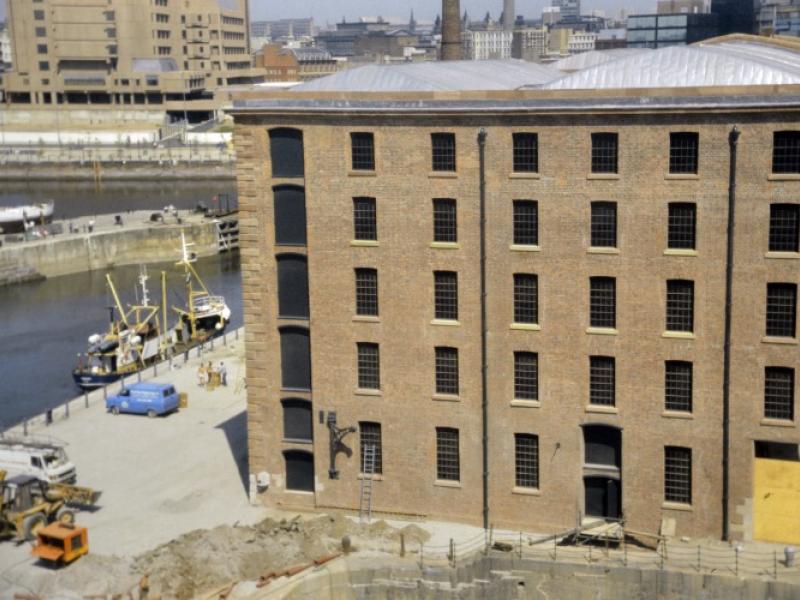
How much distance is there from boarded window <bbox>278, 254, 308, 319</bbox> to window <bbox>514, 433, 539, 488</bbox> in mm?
8724

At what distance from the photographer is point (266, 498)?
43.6 m

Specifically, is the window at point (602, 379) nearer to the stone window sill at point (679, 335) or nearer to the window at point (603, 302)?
the window at point (603, 302)

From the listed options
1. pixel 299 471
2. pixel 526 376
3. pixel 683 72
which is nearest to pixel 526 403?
pixel 526 376

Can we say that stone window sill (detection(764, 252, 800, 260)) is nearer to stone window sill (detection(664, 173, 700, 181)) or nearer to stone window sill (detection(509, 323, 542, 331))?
stone window sill (detection(664, 173, 700, 181))

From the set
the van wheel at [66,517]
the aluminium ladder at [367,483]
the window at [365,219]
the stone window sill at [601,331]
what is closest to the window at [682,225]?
the stone window sill at [601,331]

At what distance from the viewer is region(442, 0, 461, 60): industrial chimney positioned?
6806 centimetres

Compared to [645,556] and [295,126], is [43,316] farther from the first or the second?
[645,556]

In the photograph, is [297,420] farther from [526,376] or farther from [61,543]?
[61,543]

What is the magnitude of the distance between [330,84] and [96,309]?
58763 millimetres


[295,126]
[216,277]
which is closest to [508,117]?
[295,126]

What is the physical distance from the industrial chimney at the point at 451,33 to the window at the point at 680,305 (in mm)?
34145

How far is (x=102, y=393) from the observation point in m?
60.5

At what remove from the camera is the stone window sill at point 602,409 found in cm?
3912

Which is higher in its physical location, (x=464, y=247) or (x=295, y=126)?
(x=295, y=126)
